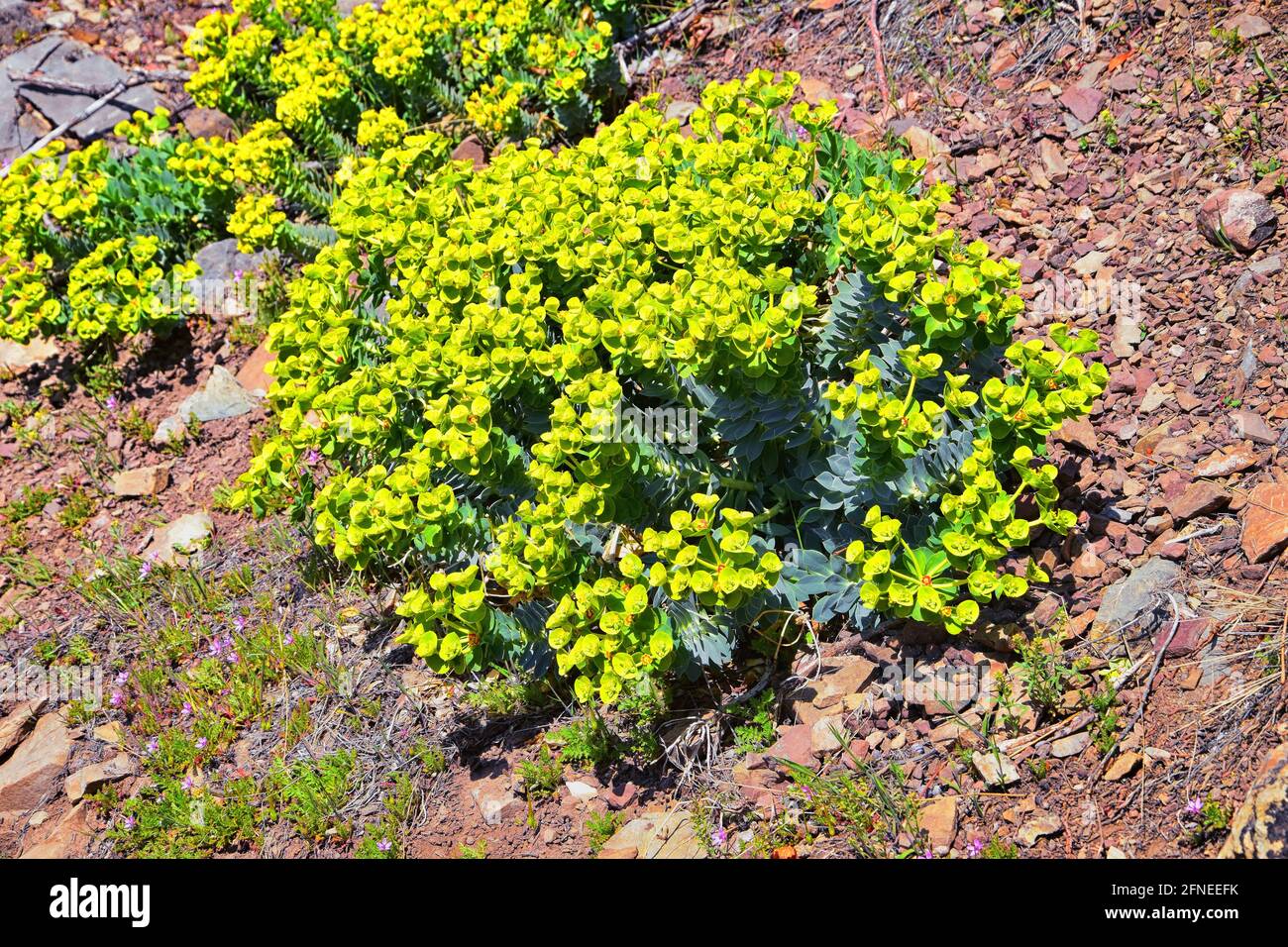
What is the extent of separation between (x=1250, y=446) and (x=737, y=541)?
5.42 feet

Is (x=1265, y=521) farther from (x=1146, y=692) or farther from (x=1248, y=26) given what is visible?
(x=1248, y=26)

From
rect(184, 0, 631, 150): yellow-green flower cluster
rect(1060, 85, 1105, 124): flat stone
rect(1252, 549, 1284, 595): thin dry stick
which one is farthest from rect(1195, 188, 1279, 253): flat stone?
rect(184, 0, 631, 150): yellow-green flower cluster

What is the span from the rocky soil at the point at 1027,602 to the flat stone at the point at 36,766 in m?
0.01

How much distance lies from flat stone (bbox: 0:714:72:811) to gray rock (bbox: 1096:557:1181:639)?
137 inches

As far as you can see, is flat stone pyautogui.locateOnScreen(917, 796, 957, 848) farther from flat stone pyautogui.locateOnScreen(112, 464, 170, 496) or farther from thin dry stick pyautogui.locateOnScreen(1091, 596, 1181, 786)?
flat stone pyautogui.locateOnScreen(112, 464, 170, 496)

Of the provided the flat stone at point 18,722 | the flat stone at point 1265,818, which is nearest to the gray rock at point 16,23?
the flat stone at point 18,722

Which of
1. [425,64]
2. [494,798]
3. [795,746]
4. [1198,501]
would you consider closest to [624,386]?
[795,746]

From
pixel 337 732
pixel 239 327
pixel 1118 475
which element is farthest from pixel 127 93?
pixel 1118 475

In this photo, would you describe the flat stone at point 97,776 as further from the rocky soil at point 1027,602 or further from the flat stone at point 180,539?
the flat stone at point 180,539

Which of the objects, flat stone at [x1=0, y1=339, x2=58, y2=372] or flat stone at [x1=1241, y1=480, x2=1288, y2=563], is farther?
→ flat stone at [x1=0, y1=339, x2=58, y2=372]

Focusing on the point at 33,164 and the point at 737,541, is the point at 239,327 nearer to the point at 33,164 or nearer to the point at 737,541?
the point at 33,164

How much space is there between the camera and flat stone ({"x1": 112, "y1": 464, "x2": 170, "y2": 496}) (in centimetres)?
469

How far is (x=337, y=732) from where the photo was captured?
358 cm

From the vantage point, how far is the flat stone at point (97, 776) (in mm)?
3611
